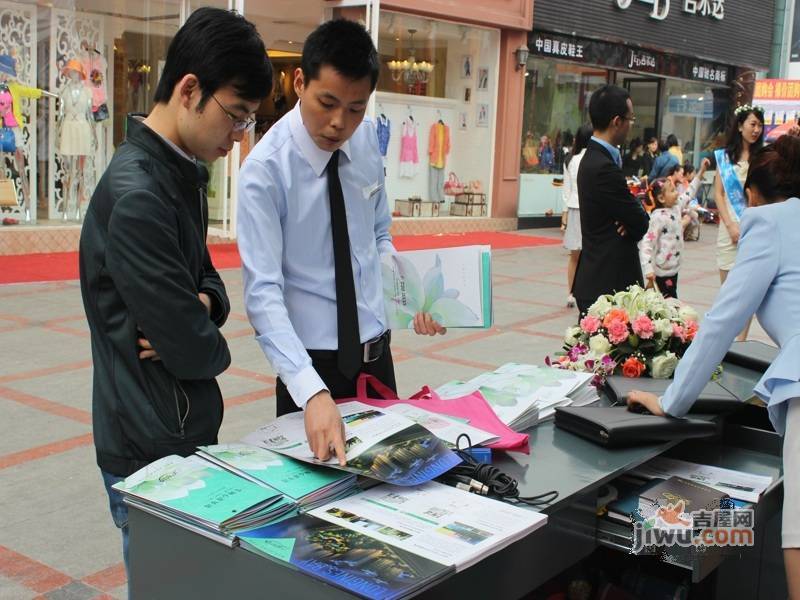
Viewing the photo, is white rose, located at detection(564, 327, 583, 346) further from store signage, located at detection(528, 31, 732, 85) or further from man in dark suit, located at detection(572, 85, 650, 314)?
store signage, located at detection(528, 31, 732, 85)

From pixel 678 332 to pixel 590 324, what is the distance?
310 millimetres

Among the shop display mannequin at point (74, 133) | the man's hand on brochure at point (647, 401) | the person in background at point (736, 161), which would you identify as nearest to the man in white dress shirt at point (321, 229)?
the man's hand on brochure at point (647, 401)

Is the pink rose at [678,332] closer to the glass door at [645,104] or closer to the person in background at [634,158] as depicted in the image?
the person in background at [634,158]

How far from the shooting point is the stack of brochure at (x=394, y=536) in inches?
65.3

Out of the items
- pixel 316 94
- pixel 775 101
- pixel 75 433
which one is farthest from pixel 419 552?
pixel 775 101

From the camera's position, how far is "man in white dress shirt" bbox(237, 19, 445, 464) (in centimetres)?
233

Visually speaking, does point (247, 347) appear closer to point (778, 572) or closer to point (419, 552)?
point (778, 572)

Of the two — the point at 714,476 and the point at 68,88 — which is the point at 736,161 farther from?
the point at 68,88

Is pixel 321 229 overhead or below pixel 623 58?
below

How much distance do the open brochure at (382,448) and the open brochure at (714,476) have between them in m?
0.98

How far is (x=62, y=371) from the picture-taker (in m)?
6.12

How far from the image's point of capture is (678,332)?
3.29 meters

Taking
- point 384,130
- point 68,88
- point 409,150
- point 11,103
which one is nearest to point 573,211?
point 384,130

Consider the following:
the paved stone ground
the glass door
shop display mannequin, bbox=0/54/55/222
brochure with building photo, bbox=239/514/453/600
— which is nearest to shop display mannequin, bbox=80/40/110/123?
shop display mannequin, bbox=0/54/55/222
